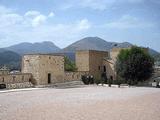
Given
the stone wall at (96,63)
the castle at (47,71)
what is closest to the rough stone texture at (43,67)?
the castle at (47,71)

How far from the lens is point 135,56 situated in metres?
45.1

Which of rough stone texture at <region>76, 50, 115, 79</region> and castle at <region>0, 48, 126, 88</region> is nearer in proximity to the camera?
castle at <region>0, 48, 126, 88</region>

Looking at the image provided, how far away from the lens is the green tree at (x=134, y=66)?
146ft

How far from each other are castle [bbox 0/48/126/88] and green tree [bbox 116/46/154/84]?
19.4 feet

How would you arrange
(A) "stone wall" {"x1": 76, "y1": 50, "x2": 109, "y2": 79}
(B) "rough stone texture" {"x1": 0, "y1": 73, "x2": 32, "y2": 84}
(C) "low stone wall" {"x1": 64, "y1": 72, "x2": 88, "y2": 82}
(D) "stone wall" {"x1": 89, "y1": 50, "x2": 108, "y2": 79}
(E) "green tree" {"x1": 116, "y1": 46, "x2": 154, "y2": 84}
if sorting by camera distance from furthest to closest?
(D) "stone wall" {"x1": 89, "y1": 50, "x2": 108, "y2": 79}
(A) "stone wall" {"x1": 76, "y1": 50, "x2": 109, "y2": 79}
(E) "green tree" {"x1": 116, "y1": 46, "x2": 154, "y2": 84}
(C) "low stone wall" {"x1": 64, "y1": 72, "x2": 88, "y2": 82}
(B) "rough stone texture" {"x1": 0, "y1": 73, "x2": 32, "y2": 84}

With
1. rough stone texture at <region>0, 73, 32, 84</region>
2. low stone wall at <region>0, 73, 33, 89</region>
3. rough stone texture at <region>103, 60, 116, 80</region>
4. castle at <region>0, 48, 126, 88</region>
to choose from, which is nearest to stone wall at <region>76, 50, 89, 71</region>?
castle at <region>0, 48, 126, 88</region>

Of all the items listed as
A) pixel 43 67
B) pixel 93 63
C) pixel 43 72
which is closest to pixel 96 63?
pixel 93 63

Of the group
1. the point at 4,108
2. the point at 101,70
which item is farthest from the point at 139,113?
the point at 101,70

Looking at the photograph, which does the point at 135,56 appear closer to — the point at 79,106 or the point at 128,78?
the point at 128,78

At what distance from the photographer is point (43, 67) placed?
130 ft

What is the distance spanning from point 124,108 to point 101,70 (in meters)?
32.8

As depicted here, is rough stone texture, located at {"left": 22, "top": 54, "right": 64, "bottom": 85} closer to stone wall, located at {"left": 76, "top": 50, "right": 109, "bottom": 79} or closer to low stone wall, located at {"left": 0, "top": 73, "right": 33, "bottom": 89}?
low stone wall, located at {"left": 0, "top": 73, "right": 33, "bottom": 89}

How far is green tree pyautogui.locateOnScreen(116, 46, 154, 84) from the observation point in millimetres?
44500

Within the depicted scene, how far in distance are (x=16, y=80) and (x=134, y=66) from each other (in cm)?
1710
